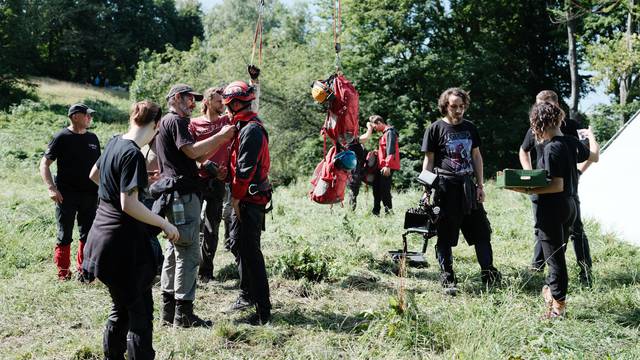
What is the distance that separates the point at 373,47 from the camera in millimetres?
23688

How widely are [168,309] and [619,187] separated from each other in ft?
21.6

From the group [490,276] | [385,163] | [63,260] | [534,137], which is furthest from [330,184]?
[385,163]

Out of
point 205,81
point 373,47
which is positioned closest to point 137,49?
point 205,81

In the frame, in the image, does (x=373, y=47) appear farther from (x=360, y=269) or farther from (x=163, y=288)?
(x=163, y=288)

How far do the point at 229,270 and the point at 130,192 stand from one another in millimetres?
3115

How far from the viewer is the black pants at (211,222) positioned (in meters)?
5.78

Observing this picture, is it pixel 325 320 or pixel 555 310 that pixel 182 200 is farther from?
pixel 555 310

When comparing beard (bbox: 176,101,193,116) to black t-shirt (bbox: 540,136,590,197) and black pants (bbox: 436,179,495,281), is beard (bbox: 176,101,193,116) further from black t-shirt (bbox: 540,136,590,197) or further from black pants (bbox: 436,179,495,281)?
black t-shirt (bbox: 540,136,590,197)

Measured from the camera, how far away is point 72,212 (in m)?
6.19

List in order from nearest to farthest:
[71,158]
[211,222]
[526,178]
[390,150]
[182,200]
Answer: [526,178] → [182,200] → [211,222] → [71,158] → [390,150]

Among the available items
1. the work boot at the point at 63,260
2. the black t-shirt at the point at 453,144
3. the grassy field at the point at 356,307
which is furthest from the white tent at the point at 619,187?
the work boot at the point at 63,260

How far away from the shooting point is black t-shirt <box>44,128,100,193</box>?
6.09m

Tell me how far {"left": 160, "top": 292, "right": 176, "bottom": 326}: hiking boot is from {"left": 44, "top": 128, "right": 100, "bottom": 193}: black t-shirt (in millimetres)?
2181

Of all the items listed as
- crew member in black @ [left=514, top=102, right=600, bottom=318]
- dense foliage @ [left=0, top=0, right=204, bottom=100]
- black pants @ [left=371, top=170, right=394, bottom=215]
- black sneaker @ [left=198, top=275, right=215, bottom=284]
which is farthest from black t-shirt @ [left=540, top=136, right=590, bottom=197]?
dense foliage @ [left=0, top=0, right=204, bottom=100]
